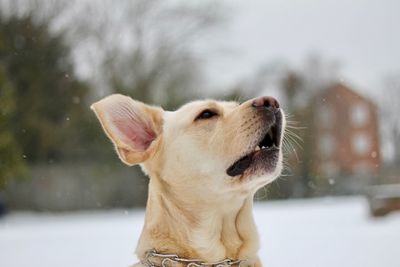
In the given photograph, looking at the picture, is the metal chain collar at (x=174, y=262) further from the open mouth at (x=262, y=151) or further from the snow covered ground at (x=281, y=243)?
the snow covered ground at (x=281, y=243)

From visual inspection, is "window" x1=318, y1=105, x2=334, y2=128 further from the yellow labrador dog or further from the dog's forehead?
the yellow labrador dog

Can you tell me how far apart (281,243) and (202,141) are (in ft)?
16.9

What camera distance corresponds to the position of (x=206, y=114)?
9.29 ft

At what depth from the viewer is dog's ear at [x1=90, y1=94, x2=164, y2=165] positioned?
265cm

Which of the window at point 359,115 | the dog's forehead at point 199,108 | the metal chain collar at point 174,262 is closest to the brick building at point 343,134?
the window at point 359,115

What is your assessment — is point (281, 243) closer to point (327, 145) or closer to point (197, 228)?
point (197, 228)

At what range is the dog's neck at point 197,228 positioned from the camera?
2.56 m

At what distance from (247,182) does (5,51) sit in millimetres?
15156

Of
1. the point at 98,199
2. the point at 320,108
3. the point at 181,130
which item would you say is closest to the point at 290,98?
the point at 320,108

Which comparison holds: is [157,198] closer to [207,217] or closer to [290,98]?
[207,217]

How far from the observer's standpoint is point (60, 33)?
1817 centimetres

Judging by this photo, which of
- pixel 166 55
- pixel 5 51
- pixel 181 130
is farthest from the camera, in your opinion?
pixel 166 55

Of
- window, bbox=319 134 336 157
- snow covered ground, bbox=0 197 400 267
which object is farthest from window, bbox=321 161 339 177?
snow covered ground, bbox=0 197 400 267

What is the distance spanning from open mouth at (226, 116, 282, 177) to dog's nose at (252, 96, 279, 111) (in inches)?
2.1
